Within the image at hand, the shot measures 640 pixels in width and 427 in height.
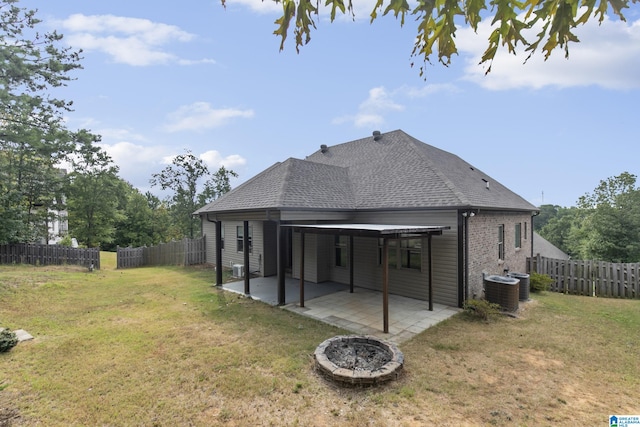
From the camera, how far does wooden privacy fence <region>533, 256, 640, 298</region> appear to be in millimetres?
10570

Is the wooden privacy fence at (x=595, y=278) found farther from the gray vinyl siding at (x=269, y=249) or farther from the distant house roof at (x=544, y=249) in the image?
the distant house roof at (x=544, y=249)

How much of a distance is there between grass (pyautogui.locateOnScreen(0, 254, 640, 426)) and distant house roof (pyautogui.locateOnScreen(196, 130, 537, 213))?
3454 mm

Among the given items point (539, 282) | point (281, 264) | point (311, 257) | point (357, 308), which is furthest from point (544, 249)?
point (281, 264)

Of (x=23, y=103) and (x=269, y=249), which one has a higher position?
(x=23, y=103)

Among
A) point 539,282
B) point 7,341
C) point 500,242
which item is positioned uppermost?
point 500,242

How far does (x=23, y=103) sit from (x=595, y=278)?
22.7 m

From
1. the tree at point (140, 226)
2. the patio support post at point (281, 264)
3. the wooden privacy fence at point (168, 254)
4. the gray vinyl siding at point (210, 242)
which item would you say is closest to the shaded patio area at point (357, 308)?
the patio support post at point (281, 264)

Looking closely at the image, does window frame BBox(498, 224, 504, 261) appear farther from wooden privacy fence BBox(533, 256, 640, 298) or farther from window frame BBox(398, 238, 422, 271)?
window frame BBox(398, 238, 422, 271)

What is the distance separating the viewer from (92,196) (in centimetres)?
2238

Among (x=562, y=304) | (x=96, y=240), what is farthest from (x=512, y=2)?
(x=96, y=240)

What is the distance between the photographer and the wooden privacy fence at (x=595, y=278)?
1057cm

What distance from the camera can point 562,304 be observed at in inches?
364

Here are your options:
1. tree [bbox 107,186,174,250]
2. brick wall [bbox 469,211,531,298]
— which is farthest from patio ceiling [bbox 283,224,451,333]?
tree [bbox 107,186,174,250]

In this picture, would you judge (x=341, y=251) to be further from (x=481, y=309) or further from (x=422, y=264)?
(x=481, y=309)
